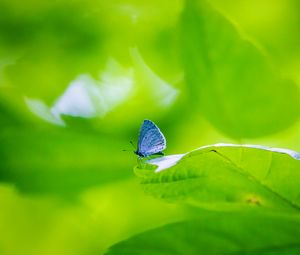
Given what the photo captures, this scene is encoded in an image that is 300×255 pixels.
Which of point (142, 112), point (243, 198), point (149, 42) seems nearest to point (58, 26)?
point (149, 42)

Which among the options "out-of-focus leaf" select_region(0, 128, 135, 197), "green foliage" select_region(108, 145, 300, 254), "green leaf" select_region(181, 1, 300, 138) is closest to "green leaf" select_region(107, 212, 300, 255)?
"green foliage" select_region(108, 145, 300, 254)

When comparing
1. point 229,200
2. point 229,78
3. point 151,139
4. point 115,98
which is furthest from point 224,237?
point 115,98

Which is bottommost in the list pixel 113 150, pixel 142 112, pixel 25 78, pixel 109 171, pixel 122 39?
pixel 109 171

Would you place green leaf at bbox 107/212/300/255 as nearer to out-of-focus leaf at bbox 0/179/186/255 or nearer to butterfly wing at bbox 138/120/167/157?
butterfly wing at bbox 138/120/167/157

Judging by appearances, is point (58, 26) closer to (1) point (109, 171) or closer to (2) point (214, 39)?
(1) point (109, 171)

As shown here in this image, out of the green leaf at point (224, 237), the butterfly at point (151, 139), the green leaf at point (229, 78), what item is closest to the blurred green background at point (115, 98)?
the green leaf at point (229, 78)

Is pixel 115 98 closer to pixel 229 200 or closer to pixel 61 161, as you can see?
pixel 61 161

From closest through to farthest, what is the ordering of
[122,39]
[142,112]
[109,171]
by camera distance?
[109,171]
[142,112]
[122,39]
